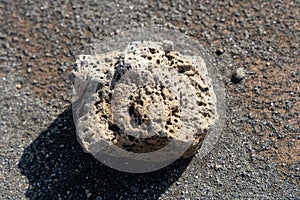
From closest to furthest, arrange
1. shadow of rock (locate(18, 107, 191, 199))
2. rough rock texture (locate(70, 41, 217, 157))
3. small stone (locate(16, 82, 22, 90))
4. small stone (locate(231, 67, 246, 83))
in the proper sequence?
rough rock texture (locate(70, 41, 217, 157)) → shadow of rock (locate(18, 107, 191, 199)) → small stone (locate(231, 67, 246, 83)) → small stone (locate(16, 82, 22, 90))

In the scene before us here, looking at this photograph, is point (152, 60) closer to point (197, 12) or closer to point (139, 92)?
point (139, 92)

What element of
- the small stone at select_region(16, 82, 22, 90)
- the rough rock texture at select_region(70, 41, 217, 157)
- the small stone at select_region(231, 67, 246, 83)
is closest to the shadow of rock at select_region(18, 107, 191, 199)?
the rough rock texture at select_region(70, 41, 217, 157)

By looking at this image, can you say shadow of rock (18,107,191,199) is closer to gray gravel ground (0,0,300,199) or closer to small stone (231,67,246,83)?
gray gravel ground (0,0,300,199)

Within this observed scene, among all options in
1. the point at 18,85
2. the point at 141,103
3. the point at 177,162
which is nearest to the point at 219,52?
the point at 177,162

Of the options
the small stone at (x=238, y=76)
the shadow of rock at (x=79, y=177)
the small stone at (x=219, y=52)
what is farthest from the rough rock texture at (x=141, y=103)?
the small stone at (x=219, y=52)

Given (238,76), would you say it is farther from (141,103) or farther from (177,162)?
(141,103)
